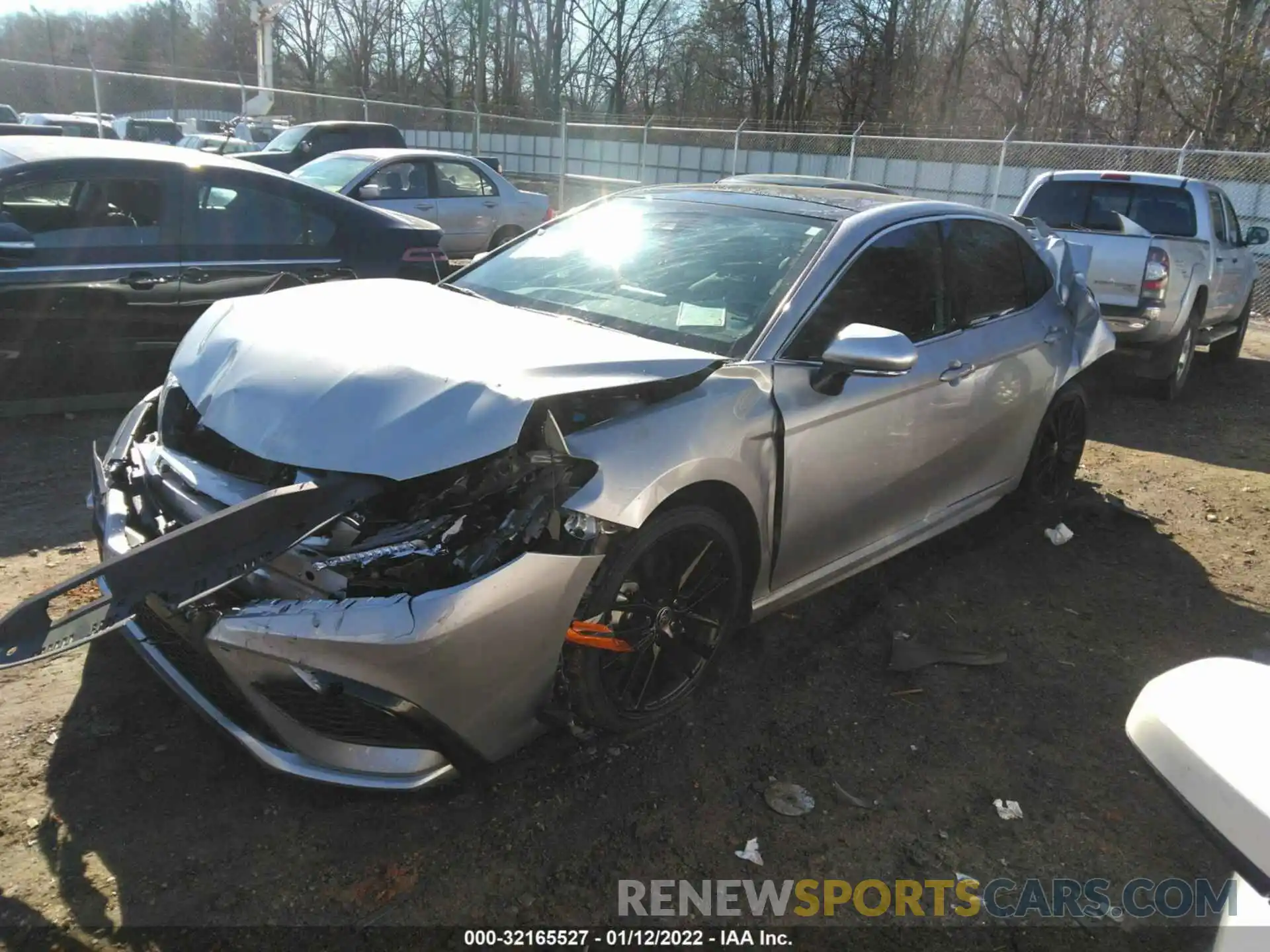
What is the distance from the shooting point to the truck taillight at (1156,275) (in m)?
7.73

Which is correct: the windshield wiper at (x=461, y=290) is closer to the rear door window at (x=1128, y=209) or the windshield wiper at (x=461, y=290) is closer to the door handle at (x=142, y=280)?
the door handle at (x=142, y=280)

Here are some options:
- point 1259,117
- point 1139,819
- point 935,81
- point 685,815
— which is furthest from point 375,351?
point 935,81

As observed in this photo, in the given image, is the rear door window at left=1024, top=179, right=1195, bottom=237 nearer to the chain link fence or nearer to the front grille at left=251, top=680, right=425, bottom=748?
the chain link fence

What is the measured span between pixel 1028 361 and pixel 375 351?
123 inches

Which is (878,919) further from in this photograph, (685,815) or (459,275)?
(459,275)

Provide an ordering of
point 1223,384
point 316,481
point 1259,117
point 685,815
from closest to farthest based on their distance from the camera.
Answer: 1. point 316,481
2. point 685,815
3. point 1223,384
4. point 1259,117

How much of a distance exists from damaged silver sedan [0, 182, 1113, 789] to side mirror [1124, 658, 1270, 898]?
143 cm

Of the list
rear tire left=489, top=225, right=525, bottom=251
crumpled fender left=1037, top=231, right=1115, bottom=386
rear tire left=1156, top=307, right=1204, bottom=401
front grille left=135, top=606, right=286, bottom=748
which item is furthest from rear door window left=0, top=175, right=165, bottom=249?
rear tire left=1156, top=307, right=1204, bottom=401

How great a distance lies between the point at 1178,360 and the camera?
816cm

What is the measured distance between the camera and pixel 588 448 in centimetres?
256

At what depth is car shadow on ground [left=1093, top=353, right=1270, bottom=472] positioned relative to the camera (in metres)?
7.00

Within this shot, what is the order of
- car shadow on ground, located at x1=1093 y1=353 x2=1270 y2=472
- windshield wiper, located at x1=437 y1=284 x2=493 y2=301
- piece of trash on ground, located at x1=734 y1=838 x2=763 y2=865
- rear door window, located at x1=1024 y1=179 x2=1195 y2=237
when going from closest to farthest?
piece of trash on ground, located at x1=734 y1=838 x2=763 y2=865
windshield wiper, located at x1=437 y1=284 x2=493 y2=301
car shadow on ground, located at x1=1093 y1=353 x2=1270 y2=472
rear door window, located at x1=1024 y1=179 x2=1195 y2=237

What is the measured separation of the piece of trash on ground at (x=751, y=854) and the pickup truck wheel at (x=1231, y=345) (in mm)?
10014

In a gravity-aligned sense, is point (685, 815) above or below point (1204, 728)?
below
